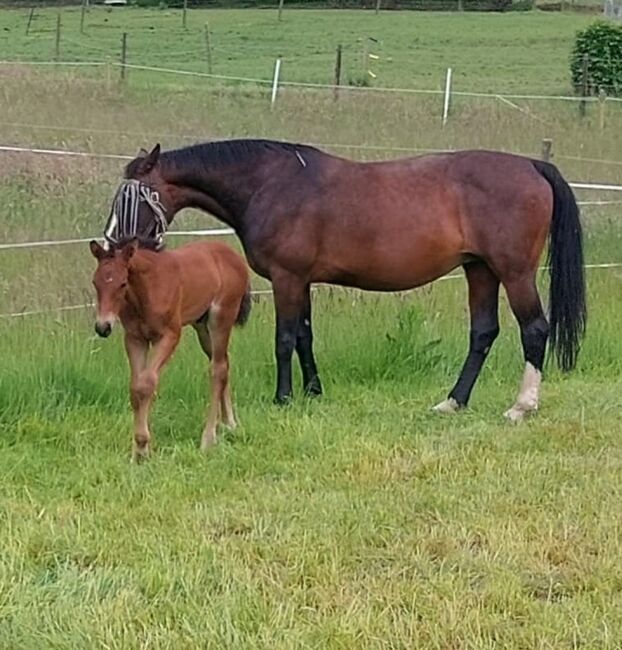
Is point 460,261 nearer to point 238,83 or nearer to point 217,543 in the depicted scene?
point 217,543

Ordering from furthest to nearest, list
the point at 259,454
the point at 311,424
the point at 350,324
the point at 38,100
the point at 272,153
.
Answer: the point at 38,100, the point at 350,324, the point at 272,153, the point at 311,424, the point at 259,454

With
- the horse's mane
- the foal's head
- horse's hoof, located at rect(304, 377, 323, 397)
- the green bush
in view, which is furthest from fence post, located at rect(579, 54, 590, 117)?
the foal's head

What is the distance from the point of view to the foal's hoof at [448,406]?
6395 millimetres

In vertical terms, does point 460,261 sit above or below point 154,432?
above

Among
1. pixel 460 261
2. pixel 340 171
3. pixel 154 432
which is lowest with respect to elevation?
pixel 154 432

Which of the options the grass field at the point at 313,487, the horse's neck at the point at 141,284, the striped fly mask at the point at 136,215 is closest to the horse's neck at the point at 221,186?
the striped fly mask at the point at 136,215

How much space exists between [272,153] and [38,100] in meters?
13.7

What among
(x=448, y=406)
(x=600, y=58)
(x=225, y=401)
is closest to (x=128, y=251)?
(x=225, y=401)

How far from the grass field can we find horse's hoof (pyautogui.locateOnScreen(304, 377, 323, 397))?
82mm

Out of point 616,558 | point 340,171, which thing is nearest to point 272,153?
point 340,171

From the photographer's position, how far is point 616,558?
4.09 meters

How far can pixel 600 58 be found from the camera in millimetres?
27188

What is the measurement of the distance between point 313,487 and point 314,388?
5.97 ft

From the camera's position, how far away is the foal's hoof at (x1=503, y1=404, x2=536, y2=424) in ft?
20.5
